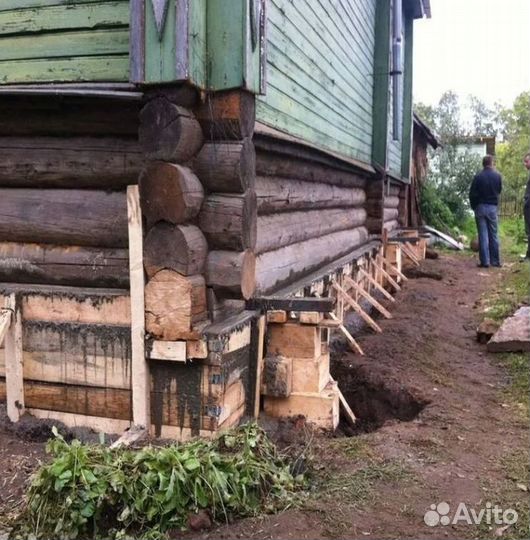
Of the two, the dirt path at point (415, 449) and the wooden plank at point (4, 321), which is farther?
the wooden plank at point (4, 321)

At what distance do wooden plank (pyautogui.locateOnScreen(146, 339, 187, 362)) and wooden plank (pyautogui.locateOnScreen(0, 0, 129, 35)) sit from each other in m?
1.84

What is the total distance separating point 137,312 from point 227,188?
875 mm

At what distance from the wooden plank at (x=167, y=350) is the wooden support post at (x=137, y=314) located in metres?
0.05

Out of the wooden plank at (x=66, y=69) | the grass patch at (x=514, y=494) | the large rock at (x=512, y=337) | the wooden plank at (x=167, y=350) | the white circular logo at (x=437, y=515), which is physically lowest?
the grass patch at (x=514, y=494)

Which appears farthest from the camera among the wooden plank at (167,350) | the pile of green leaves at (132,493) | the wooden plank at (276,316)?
the wooden plank at (276,316)

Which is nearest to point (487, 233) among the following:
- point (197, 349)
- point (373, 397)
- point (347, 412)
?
point (373, 397)

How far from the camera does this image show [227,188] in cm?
378

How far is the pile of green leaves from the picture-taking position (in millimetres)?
2799

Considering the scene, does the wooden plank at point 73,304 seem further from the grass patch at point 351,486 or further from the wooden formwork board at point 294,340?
the grass patch at point 351,486

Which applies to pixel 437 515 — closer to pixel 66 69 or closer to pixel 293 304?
pixel 293 304

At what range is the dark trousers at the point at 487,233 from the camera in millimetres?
13500

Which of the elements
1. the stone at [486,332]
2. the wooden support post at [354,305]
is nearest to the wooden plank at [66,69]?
the wooden support post at [354,305]

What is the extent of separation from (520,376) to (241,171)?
3408 mm

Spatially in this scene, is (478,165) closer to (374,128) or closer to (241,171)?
(374,128)
